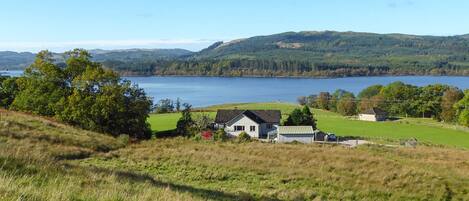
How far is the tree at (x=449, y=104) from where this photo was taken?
8306 cm

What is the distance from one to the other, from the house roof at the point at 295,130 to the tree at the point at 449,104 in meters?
37.7

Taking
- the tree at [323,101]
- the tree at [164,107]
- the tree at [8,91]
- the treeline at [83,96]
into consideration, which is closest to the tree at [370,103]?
the tree at [323,101]

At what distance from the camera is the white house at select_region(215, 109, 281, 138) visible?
60500 millimetres

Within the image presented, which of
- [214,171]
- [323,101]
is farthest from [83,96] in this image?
[323,101]

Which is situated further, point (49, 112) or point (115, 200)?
point (49, 112)

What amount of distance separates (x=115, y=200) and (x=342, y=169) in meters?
16.0

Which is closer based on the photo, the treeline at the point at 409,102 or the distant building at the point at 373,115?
the distant building at the point at 373,115

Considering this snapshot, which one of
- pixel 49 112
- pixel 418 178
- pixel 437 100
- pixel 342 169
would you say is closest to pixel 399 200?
A: pixel 418 178

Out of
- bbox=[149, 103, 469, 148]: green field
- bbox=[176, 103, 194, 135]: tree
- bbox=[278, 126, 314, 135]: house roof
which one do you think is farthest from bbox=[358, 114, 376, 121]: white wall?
bbox=[176, 103, 194, 135]: tree

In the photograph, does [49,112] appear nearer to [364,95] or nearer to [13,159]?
[13,159]

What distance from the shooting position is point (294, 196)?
14500mm

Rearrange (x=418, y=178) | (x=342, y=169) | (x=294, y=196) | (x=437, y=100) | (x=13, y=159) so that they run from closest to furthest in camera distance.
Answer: (x=13, y=159)
(x=294, y=196)
(x=418, y=178)
(x=342, y=169)
(x=437, y=100)

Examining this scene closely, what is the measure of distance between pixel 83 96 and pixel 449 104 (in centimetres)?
6745

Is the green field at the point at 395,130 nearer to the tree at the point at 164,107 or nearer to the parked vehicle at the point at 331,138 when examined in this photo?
Result: the parked vehicle at the point at 331,138
